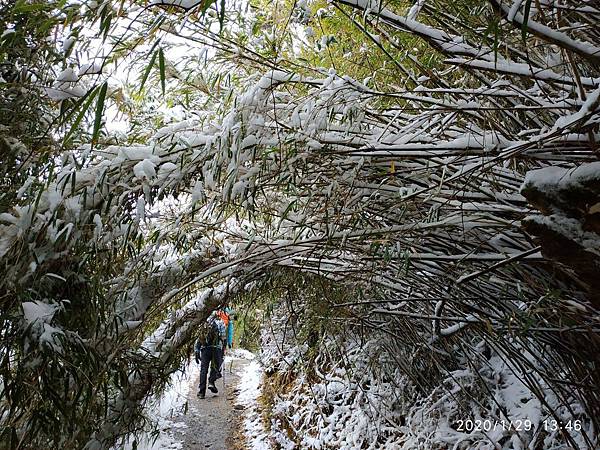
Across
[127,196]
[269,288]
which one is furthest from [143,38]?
[269,288]

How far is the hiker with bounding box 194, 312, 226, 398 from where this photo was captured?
4.48 metres

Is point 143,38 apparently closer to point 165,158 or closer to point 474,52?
point 165,158

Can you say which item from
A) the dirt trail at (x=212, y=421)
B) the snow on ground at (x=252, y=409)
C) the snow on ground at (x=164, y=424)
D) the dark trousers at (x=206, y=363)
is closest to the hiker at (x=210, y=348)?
the dark trousers at (x=206, y=363)

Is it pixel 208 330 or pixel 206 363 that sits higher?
pixel 208 330

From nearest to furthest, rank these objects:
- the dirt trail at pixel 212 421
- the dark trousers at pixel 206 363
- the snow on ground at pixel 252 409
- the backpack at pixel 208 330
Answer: the backpack at pixel 208 330 < the snow on ground at pixel 252 409 < the dirt trail at pixel 212 421 < the dark trousers at pixel 206 363

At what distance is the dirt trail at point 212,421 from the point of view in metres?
5.98

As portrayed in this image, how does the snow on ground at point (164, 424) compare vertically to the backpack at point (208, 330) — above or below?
below

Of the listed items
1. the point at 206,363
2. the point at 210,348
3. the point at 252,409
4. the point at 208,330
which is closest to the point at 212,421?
the point at 252,409

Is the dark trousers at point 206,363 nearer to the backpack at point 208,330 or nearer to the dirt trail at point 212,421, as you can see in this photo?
the dirt trail at point 212,421

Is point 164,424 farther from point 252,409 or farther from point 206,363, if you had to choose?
point 252,409

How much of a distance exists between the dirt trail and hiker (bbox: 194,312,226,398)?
272 mm

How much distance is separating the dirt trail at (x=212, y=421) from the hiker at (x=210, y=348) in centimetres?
27

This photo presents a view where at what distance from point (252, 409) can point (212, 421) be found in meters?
0.75

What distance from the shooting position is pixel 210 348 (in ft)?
22.2
